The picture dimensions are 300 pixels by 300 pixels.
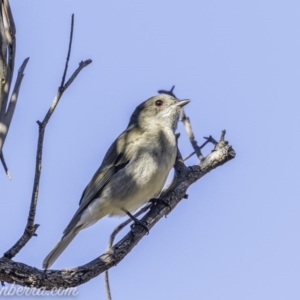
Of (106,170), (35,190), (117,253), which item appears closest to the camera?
(35,190)

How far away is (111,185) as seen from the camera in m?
7.01

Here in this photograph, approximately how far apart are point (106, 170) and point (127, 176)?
0.99 ft

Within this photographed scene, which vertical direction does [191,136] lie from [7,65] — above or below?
above

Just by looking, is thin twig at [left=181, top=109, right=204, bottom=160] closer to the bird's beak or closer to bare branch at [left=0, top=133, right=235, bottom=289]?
bare branch at [left=0, top=133, right=235, bottom=289]

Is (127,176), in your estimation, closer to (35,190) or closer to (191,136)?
(191,136)

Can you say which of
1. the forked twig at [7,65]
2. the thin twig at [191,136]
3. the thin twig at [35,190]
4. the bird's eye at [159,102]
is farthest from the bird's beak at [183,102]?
the thin twig at [35,190]

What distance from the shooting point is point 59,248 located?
6.31 meters

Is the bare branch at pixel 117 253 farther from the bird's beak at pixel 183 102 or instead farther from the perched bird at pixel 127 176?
the bird's beak at pixel 183 102

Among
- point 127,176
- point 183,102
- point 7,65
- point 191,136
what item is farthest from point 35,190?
point 183,102

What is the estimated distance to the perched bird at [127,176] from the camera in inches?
265

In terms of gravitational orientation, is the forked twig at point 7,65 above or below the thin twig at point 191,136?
below

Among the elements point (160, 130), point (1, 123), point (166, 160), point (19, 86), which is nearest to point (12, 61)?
point (19, 86)

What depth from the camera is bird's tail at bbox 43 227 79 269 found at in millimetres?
6063

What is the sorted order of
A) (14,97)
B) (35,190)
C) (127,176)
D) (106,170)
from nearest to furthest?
(35,190) → (14,97) → (127,176) → (106,170)
